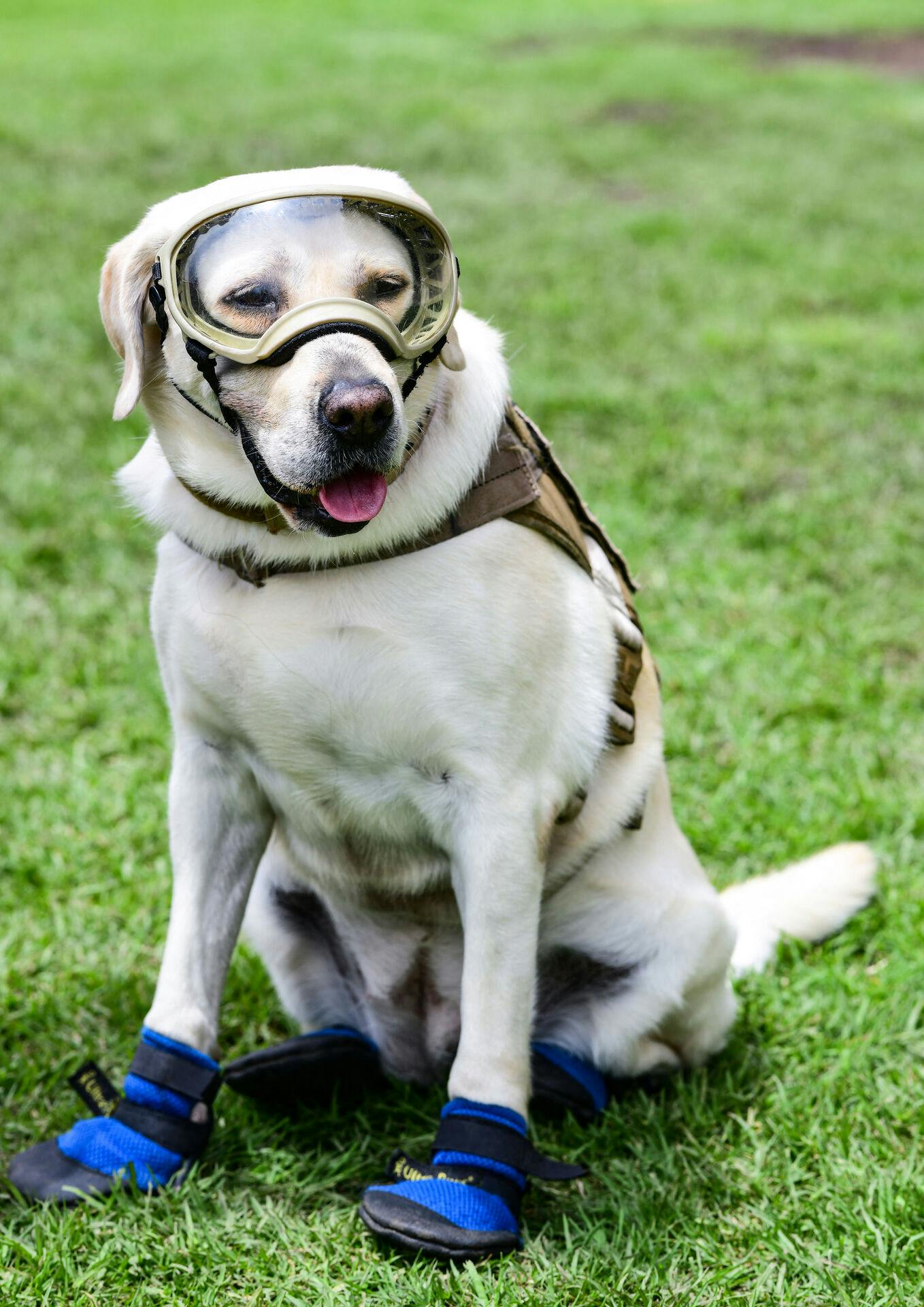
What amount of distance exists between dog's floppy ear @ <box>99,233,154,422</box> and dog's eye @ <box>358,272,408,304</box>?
0.33m

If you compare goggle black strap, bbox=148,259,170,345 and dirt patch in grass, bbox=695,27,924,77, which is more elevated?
dirt patch in grass, bbox=695,27,924,77

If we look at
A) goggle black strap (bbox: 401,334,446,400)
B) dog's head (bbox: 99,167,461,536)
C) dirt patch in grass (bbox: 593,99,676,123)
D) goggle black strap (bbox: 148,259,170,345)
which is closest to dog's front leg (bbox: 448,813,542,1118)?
dog's head (bbox: 99,167,461,536)

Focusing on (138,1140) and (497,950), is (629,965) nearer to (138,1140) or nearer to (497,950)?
(497,950)

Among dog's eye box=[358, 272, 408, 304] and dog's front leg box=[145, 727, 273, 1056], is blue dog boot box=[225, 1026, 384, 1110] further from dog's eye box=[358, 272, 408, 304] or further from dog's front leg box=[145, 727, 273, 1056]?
dog's eye box=[358, 272, 408, 304]

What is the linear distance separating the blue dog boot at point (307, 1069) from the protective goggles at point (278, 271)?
3.85 ft

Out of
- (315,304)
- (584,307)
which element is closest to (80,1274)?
(315,304)

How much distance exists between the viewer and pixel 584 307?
645 cm

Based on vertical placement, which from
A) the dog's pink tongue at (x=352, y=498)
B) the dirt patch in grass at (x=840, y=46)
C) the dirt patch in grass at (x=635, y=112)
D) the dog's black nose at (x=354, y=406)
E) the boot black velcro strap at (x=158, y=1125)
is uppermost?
the dirt patch in grass at (x=840, y=46)

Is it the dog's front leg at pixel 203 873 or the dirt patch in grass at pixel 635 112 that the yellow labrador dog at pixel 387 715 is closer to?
the dog's front leg at pixel 203 873

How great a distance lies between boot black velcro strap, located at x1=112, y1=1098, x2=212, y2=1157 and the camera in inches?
82.4

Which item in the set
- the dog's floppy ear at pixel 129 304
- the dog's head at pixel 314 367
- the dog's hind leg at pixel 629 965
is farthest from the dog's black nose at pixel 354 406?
the dog's hind leg at pixel 629 965

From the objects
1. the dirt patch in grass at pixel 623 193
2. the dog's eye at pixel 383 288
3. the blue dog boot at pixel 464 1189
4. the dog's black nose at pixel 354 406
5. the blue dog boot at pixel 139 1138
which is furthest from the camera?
the dirt patch in grass at pixel 623 193

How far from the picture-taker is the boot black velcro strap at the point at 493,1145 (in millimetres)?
1978

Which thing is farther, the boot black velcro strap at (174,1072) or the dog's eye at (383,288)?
the boot black velcro strap at (174,1072)
